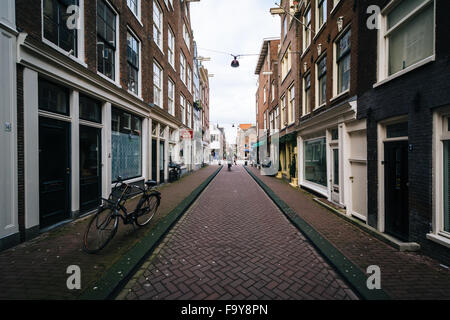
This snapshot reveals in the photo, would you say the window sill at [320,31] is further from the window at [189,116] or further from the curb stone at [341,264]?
the window at [189,116]

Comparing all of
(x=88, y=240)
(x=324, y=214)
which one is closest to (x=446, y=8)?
(x=324, y=214)

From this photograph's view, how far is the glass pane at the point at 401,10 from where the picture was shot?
13.5 ft

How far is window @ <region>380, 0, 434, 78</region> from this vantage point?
382 centimetres

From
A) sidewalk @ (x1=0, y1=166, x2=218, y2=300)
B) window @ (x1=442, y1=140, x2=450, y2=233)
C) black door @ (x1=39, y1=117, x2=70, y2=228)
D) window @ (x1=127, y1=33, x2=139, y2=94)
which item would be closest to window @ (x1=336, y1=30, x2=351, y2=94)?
window @ (x1=442, y1=140, x2=450, y2=233)

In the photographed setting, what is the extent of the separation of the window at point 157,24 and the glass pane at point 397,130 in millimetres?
12091

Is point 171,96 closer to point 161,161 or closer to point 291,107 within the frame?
point 161,161

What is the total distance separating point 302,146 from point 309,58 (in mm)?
4446

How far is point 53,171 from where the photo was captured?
492 centimetres

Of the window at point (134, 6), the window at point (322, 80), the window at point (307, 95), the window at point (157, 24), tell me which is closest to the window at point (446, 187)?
the window at point (322, 80)

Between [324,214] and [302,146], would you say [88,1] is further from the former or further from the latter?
[302,146]

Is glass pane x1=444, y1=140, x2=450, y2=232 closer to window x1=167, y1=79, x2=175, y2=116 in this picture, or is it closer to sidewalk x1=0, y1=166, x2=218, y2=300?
sidewalk x1=0, y1=166, x2=218, y2=300

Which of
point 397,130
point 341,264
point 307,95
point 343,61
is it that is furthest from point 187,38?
point 341,264

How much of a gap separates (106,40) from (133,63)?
1950mm

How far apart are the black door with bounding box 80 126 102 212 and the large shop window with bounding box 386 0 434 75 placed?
8.33 metres
